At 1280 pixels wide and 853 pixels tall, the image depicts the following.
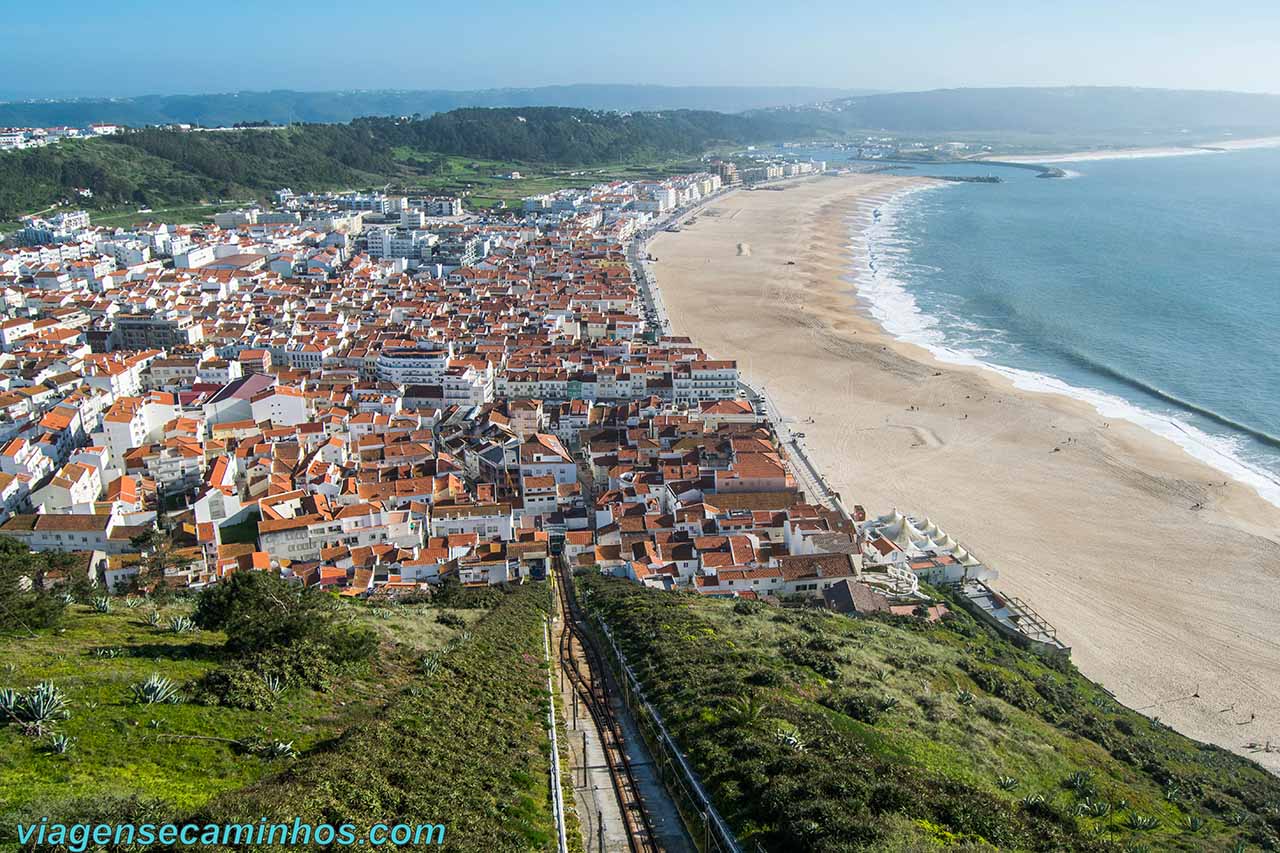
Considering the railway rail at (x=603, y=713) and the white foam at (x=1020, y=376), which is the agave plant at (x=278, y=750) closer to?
the railway rail at (x=603, y=713)

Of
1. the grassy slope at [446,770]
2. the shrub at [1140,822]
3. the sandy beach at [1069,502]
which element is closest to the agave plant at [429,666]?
the grassy slope at [446,770]

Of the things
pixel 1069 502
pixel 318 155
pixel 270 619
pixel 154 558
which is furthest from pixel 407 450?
pixel 318 155

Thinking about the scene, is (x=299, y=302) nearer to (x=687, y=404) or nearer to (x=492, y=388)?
(x=492, y=388)

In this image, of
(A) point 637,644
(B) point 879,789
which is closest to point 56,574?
(A) point 637,644

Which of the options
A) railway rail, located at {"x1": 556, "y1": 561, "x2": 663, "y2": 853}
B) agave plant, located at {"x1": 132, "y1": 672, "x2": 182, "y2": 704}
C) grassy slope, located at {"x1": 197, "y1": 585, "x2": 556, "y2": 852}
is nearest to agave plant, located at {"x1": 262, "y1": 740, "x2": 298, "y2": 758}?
grassy slope, located at {"x1": 197, "y1": 585, "x2": 556, "y2": 852}

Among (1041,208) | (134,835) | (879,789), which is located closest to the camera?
(134,835)
